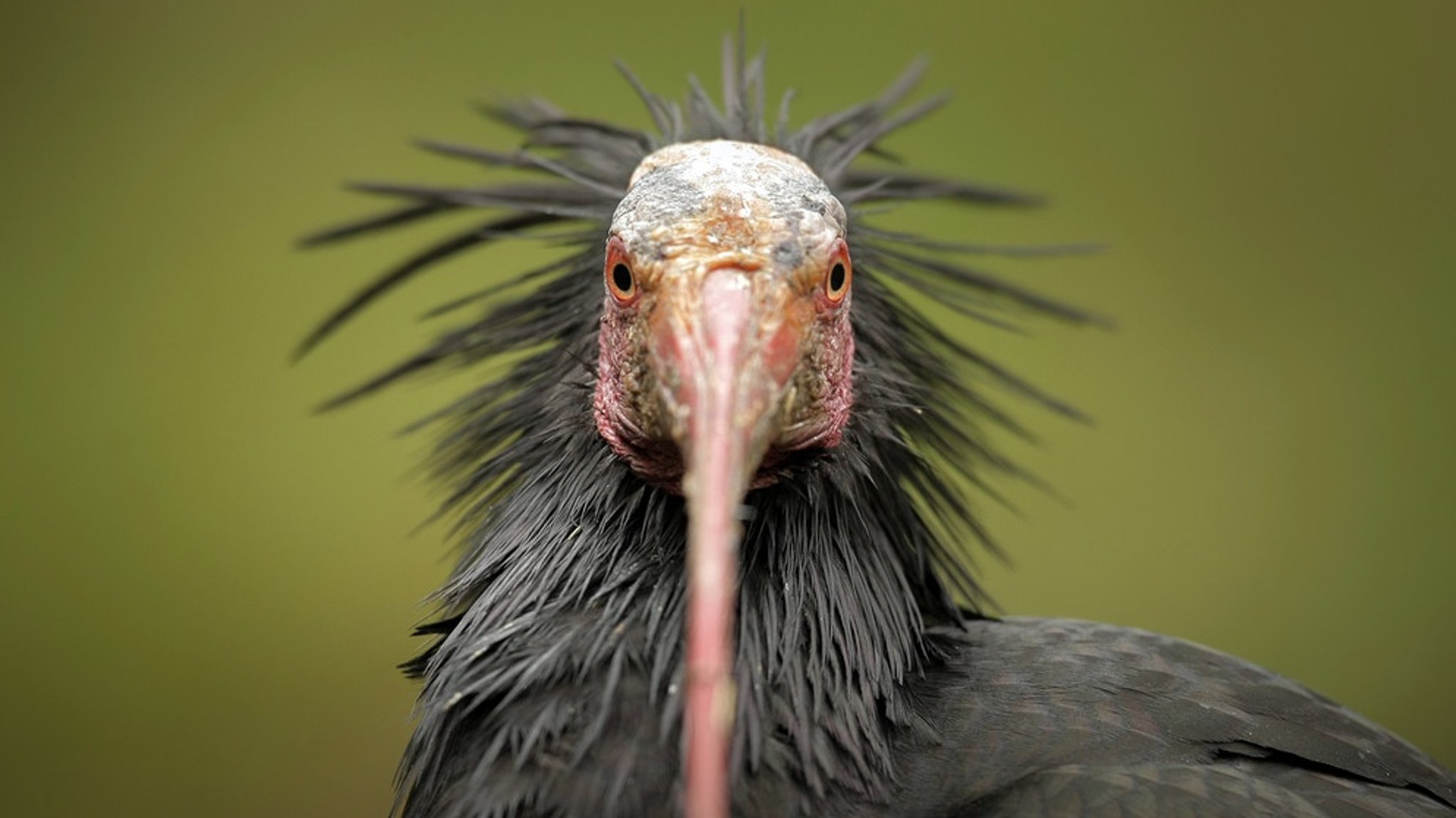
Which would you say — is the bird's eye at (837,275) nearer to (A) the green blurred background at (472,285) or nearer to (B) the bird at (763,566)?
(B) the bird at (763,566)

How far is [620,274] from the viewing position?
5.47 feet

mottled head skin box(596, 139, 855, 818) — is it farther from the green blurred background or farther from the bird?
the green blurred background

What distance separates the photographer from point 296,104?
444 cm

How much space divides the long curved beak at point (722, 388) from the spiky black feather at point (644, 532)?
0.29 feet

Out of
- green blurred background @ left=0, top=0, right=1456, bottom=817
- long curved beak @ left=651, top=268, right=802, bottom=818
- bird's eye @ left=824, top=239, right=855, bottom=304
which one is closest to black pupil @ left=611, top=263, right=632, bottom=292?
long curved beak @ left=651, top=268, right=802, bottom=818

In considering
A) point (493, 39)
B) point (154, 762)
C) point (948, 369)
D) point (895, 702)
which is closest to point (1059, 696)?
point (895, 702)

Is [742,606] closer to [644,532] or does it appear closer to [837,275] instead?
[644,532]

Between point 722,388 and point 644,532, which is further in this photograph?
point 644,532

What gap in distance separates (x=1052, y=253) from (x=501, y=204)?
0.92 metres

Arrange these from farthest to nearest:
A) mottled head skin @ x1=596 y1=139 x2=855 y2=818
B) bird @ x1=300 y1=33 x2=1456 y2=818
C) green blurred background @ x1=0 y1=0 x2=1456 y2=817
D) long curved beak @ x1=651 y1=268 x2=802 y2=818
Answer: green blurred background @ x1=0 y1=0 x2=1456 y2=817
bird @ x1=300 y1=33 x2=1456 y2=818
mottled head skin @ x1=596 y1=139 x2=855 y2=818
long curved beak @ x1=651 y1=268 x2=802 y2=818

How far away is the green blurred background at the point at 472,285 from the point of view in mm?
4121

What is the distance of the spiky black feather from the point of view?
1.63m

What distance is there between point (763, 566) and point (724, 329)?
17.1 inches

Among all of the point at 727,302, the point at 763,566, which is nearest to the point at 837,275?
the point at 727,302
